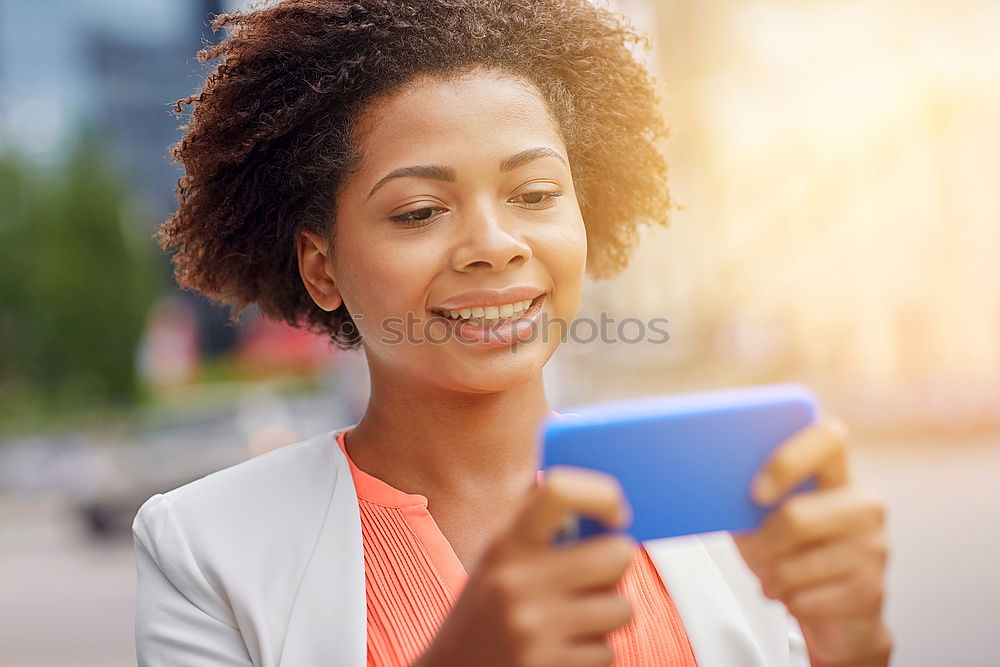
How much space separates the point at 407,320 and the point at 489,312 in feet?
0.37

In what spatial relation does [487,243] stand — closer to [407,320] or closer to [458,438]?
[407,320]

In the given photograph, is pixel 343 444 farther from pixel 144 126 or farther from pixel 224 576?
pixel 144 126

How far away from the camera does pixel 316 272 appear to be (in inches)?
58.3

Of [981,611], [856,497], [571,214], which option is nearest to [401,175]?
[571,214]

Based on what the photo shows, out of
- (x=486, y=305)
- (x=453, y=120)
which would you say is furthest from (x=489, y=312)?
(x=453, y=120)

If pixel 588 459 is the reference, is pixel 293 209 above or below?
above

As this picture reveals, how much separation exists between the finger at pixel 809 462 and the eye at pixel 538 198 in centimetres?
53

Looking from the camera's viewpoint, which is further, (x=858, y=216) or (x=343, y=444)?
(x=858, y=216)

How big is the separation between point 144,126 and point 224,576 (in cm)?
2814

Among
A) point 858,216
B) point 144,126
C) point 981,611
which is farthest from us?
point 144,126

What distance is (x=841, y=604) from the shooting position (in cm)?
85

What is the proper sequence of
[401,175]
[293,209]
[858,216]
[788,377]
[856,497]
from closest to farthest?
[856,497]
[401,175]
[293,209]
[858,216]
[788,377]

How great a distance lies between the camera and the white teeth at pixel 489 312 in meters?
1.23

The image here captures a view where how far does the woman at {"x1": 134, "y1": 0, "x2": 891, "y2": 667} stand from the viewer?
1.24 meters
